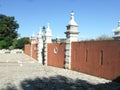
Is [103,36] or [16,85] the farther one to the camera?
[103,36]

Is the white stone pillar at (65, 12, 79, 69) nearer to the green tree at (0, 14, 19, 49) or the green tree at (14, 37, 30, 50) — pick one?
the green tree at (0, 14, 19, 49)

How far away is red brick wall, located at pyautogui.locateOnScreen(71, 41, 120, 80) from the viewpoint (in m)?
12.8

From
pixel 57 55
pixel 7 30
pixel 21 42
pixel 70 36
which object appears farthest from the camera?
pixel 21 42

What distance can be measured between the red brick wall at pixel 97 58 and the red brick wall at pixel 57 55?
206 centimetres

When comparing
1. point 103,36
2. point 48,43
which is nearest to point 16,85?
point 48,43

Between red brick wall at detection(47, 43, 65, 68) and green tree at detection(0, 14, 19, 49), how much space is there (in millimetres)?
46358

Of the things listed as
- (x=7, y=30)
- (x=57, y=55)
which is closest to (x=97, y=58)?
(x=57, y=55)

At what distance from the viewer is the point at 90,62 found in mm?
15172

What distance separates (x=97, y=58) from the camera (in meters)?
14.4

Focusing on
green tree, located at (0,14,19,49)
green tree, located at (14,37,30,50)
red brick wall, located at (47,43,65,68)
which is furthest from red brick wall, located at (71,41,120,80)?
green tree, located at (14,37,30,50)

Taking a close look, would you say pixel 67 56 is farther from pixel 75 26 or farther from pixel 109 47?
pixel 109 47

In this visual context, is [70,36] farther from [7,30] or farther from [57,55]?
[7,30]

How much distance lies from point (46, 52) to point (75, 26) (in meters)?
7.21

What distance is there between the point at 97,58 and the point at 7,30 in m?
58.6
